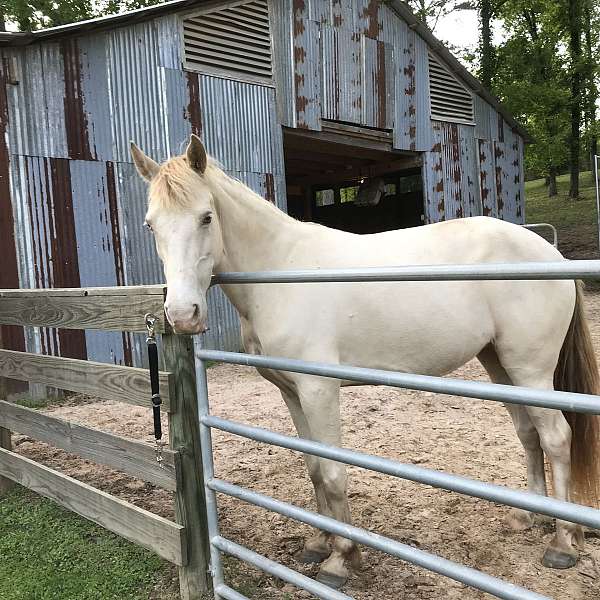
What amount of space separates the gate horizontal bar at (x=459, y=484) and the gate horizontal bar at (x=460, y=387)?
0.20m

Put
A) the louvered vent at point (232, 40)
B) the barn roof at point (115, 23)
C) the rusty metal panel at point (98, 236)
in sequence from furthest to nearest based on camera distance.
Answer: the louvered vent at point (232, 40)
the rusty metal panel at point (98, 236)
the barn roof at point (115, 23)

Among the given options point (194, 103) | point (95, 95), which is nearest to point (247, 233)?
point (95, 95)

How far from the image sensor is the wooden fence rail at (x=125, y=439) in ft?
7.40

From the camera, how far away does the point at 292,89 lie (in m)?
8.51

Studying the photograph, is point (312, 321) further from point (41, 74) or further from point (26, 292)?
point (41, 74)

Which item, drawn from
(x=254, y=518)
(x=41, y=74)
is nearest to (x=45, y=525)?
(x=254, y=518)

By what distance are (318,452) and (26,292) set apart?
2.44 meters

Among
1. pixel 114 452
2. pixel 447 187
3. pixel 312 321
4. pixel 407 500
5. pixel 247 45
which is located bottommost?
pixel 407 500

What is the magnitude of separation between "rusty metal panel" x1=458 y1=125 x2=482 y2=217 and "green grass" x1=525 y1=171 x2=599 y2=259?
3.78m

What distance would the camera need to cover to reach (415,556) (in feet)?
4.76

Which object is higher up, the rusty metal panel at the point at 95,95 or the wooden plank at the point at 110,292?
the rusty metal panel at the point at 95,95

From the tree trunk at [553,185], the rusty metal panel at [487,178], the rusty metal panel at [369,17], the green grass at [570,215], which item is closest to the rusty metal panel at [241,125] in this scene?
the rusty metal panel at [369,17]

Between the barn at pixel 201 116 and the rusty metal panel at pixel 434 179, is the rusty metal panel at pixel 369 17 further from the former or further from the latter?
the rusty metal panel at pixel 434 179

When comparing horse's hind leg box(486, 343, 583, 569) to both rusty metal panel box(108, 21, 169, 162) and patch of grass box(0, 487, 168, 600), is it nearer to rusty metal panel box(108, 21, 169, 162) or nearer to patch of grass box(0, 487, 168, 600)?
patch of grass box(0, 487, 168, 600)
